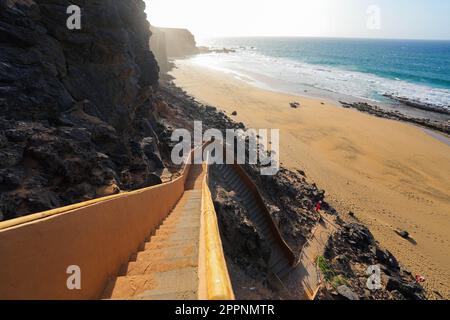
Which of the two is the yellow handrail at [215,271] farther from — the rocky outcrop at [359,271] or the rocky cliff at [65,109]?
the rocky outcrop at [359,271]

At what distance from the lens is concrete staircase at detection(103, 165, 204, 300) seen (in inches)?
127

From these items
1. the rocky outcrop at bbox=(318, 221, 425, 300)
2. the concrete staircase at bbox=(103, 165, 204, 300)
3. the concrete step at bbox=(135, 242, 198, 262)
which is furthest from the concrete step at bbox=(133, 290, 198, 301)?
the rocky outcrop at bbox=(318, 221, 425, 300)

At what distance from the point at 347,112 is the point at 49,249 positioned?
3723cm

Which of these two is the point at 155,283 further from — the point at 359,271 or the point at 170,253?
the point at 359,271

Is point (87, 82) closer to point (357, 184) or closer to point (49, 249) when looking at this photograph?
point (49, 249)

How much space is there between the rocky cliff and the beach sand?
12516 mm

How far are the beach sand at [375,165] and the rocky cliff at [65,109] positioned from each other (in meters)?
12.5

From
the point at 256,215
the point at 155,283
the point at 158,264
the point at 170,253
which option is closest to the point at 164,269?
the point at 158,264

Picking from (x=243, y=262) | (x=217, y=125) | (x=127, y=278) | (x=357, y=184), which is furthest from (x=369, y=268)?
(x=217, y=125)

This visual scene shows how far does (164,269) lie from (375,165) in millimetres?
23235

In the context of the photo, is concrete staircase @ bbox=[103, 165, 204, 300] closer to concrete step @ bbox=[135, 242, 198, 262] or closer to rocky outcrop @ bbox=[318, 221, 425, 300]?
concrete step @ bbox=[135, 242, 198, 262]

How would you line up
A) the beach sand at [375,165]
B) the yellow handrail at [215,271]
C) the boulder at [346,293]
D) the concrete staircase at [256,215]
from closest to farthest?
the yellow handrail at [215,271] → the boulder at [346,293] → the concrete staircase at [256,215] → the beach sand at [375,165]

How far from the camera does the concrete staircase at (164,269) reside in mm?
3217

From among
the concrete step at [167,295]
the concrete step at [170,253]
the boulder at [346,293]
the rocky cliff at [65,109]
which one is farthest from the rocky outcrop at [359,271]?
the concrete step at [167,295]
